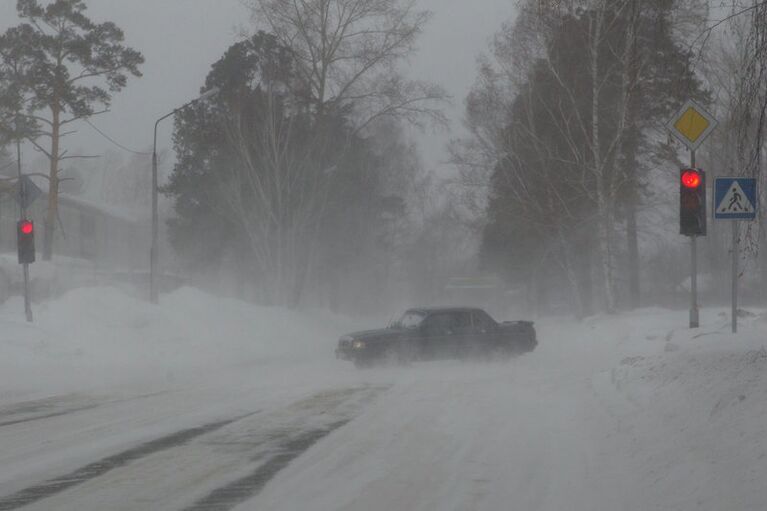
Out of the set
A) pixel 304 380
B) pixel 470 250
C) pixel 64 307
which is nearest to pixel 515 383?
pixel 304 380

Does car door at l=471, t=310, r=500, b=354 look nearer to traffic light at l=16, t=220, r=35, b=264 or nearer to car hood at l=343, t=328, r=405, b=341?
car hood at l=343, t=328, r=405, b=341

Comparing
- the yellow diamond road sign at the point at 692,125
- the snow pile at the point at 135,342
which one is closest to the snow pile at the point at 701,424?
the yellow diamond road sign at the point at 692,125

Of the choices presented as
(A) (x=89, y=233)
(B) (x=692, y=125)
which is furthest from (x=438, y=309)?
(A) (x=89, y=233)

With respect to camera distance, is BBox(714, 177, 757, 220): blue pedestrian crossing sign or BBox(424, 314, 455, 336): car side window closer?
BBox(714, 177, 757, 220): blue pedestrian crossing sign

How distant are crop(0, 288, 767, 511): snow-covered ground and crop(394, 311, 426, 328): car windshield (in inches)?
53.0

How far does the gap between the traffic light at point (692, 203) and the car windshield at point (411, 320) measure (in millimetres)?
7489

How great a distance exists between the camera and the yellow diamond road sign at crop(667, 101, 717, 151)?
1487 centimetres

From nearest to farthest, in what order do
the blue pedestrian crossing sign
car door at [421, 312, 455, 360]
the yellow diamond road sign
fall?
the blue pedestrian crossing sign < the yellow diamond road sign < car door at [421, 312, 455, 360]

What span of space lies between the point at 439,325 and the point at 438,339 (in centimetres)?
41

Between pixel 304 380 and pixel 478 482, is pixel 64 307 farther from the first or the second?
pixel 478 482

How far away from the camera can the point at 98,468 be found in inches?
339

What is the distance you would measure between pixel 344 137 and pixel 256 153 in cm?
399

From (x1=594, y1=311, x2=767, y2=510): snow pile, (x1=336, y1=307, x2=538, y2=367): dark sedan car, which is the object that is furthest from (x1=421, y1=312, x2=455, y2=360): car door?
(x1=594, y1=311, x2=767, y2=510): snow pile

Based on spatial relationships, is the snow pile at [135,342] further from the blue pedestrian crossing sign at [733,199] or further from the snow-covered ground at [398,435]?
the blue pedestrian crossing sign at [733,199]
